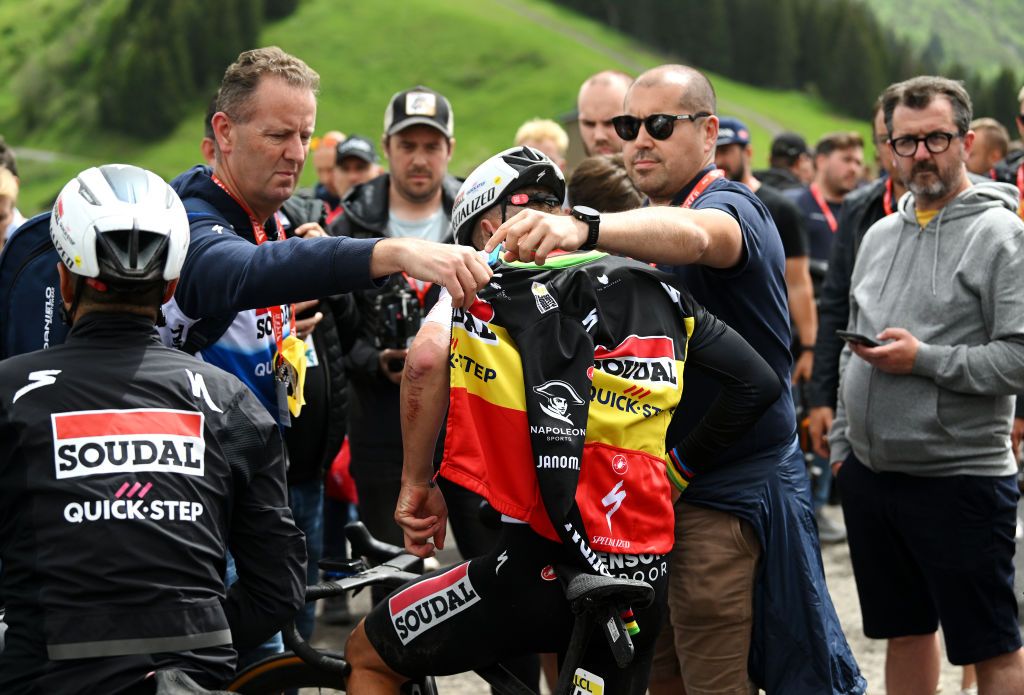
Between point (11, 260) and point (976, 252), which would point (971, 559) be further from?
point (11, 260)

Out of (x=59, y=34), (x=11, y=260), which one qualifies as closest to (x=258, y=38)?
(x=59, y=34)

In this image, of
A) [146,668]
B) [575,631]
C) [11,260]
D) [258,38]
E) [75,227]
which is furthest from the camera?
[258,38]

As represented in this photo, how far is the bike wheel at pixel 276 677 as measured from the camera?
3500mm

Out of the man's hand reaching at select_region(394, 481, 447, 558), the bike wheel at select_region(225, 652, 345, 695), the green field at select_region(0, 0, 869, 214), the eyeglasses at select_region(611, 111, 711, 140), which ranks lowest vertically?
the bike wheel at select_region(225, 652, 345, 695)

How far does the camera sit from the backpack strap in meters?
3.56

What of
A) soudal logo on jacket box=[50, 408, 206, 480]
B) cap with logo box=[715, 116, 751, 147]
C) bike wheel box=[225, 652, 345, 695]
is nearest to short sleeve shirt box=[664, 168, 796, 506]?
bike wheel box=[225, 652, 345, 695]

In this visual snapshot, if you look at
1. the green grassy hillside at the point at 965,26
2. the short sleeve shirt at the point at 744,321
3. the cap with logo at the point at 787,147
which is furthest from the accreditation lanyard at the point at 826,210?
the green grassy hillside at the point at 965,26

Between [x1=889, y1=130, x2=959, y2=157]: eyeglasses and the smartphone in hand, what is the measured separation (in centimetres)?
75

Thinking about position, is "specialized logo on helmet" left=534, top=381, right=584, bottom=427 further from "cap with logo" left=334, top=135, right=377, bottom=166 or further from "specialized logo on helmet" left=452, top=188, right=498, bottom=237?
"cap with logo" left=334, top=135, right=377, bottom=166

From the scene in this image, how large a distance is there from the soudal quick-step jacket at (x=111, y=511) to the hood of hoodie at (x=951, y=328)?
8.92 ft

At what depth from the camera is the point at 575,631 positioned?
2994mm

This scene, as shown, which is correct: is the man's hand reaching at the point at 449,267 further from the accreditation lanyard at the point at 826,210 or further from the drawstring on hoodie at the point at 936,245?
the accreditation lanyard at the point at 826,210

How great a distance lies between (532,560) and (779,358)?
4.00 feet

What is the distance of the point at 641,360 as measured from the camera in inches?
122
